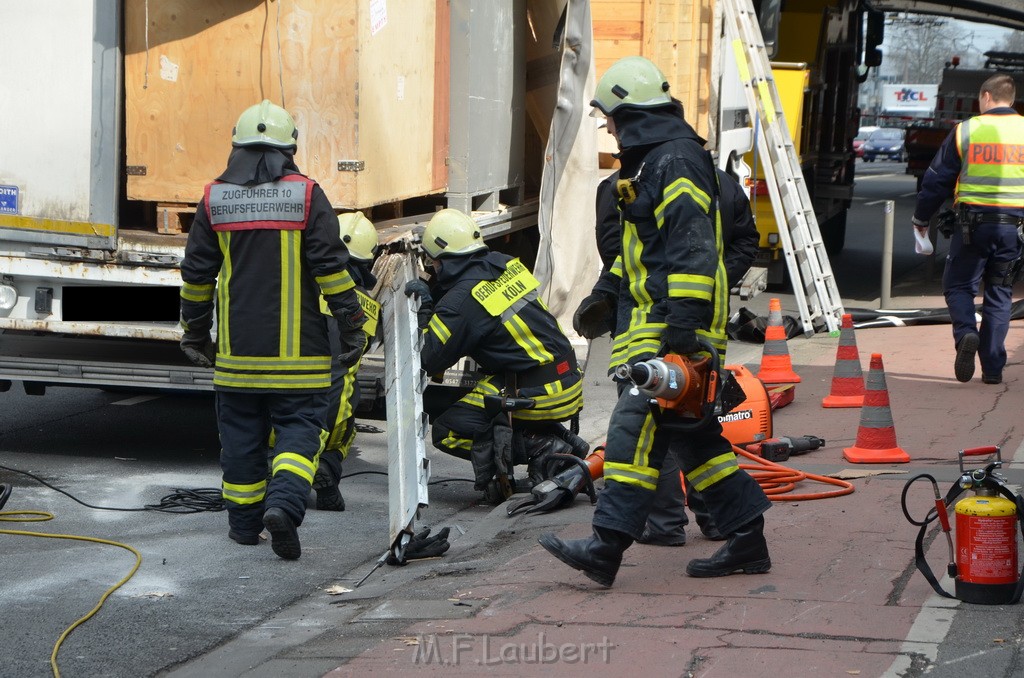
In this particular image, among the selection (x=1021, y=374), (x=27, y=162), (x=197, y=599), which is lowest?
(x=197, y=599)

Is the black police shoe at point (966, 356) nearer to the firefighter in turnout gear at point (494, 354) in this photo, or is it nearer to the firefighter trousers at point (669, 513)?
the firefighter in turnout gear at point (494, 354)

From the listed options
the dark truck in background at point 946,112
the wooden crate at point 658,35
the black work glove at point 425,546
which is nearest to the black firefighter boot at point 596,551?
the black work glove at point 425,546

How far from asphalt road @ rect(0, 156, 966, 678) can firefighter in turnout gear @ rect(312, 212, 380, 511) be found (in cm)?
13

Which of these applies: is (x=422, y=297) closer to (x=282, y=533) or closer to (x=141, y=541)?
(x=282, y=533)

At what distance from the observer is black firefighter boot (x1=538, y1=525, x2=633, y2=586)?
179 inches

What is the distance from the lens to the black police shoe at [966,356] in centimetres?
817

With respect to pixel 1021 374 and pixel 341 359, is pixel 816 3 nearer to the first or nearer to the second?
pixel 1021 374

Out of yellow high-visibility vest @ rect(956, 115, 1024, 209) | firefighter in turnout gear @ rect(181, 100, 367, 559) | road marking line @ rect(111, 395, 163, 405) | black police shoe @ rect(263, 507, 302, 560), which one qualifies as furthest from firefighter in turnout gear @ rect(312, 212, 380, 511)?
yellow high-visibility vest @ rect(956, 115, 1024, 209)

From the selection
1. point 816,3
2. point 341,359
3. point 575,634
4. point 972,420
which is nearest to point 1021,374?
point 972,420

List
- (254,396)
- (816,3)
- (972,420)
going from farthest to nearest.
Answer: (816,3)
(972,420)
(254,396)

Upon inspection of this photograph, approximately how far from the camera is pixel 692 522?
5.69m

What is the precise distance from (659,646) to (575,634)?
279 millimetres

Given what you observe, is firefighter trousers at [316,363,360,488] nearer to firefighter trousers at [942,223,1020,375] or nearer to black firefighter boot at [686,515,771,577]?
black firefighter boot at [686,515,771,577]

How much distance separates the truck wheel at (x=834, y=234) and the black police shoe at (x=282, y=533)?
43.5ft
